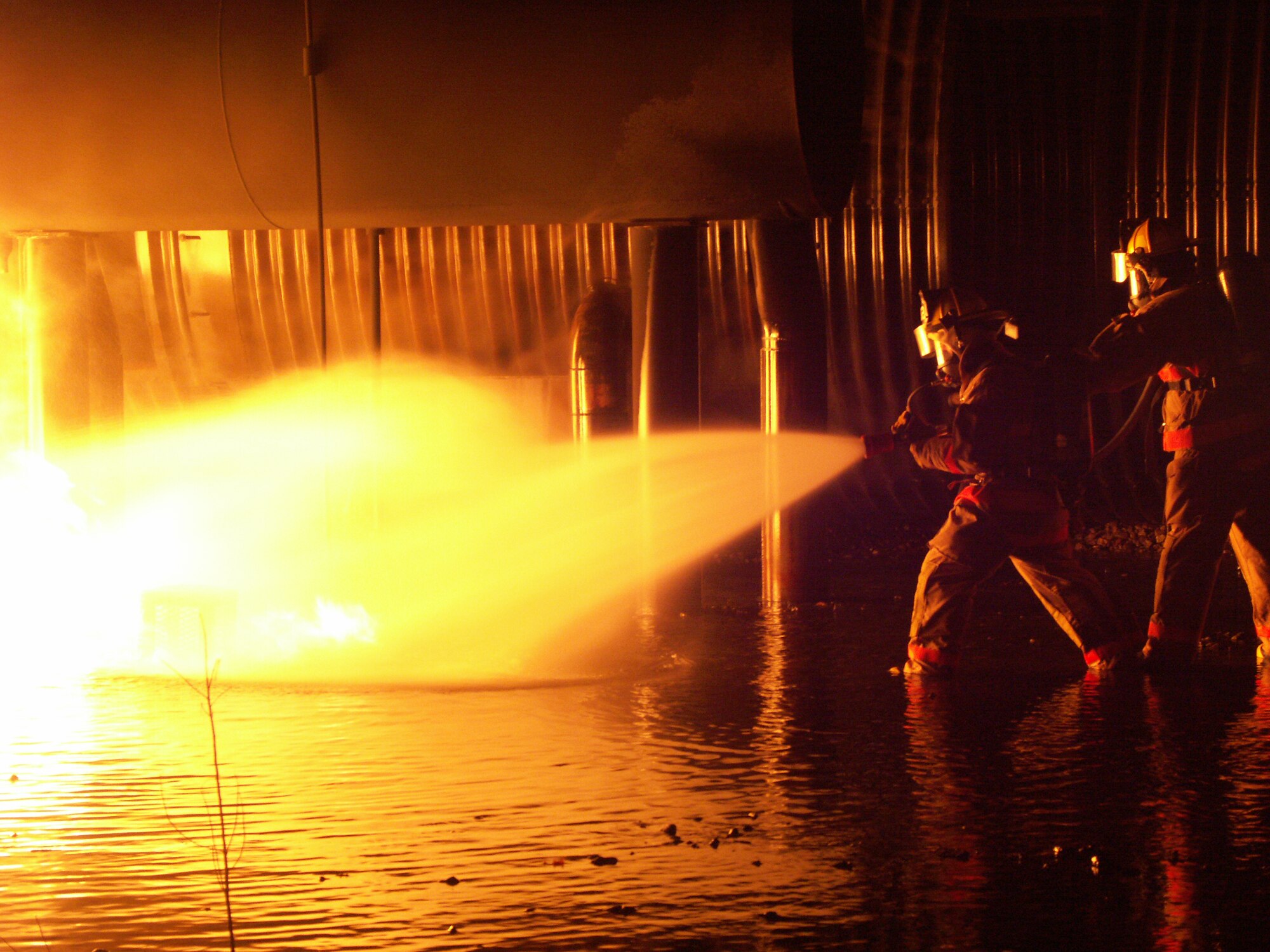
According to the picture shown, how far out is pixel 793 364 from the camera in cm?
791

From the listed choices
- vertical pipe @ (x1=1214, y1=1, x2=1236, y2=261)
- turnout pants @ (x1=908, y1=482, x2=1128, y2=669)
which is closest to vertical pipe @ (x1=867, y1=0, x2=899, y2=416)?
vertical pipe @ (x1=1214, y1=1, x2=1236, y2=261)

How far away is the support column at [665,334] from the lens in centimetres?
697

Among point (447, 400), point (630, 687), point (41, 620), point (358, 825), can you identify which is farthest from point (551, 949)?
point (447, 400)

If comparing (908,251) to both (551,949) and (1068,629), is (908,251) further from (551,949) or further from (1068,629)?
(551,949)

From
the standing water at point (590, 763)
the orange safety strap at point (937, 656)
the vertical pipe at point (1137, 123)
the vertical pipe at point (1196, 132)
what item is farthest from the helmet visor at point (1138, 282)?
the vertical pipe at point (1196, 132)

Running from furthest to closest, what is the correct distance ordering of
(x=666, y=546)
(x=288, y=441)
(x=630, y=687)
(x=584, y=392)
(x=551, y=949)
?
(x=288, y=441)
(x=584, y=392)
(x=666, y=546)
(x=630, y=687)
(x=551, y=949)

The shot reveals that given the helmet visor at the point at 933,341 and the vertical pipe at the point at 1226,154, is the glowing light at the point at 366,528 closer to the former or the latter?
the helmet visor at the point at 933,341

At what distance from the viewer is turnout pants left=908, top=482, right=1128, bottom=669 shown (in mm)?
5891

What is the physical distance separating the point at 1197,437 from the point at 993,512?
1.02 metres

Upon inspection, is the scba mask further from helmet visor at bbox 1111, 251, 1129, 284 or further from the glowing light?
the glowing light

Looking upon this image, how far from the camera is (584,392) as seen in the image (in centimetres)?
785

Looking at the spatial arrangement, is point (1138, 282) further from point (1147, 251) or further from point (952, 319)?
point (952, 319)

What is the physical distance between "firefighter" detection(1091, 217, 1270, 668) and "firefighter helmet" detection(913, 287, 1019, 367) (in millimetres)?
413

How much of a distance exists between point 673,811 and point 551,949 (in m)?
1.08
